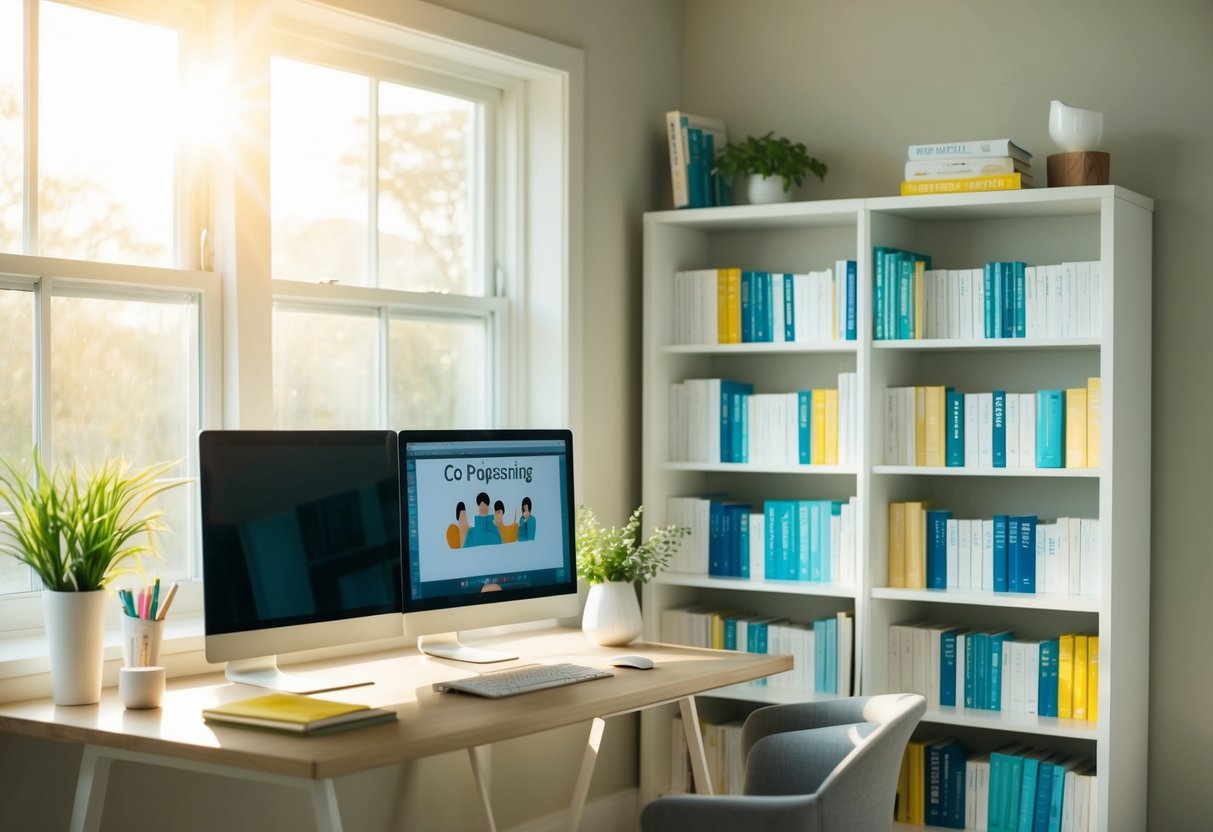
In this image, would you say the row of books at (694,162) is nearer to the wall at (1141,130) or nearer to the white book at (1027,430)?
the wall at (1141,130)

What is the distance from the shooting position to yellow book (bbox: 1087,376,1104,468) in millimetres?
3400

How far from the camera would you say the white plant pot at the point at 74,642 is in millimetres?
2434

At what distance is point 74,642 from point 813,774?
56.8 inches

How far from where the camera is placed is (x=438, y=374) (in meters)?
3.67

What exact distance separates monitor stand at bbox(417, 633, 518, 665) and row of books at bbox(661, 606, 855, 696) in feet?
3.21

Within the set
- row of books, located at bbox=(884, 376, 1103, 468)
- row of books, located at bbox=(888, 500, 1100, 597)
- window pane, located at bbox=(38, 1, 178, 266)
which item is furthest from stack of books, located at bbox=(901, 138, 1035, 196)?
window pane, located at bbox=(38, 1, 178, 266)

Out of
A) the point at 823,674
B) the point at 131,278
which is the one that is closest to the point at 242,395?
the point at 131,278

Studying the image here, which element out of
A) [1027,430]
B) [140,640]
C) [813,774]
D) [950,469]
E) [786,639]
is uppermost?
[1027,430]

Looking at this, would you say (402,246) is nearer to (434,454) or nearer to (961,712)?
(434,454)

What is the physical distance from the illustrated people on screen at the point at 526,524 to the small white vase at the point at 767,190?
4.34 ft

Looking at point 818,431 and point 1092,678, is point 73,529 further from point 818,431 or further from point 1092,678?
point 1092,678

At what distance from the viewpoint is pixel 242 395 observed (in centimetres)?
296

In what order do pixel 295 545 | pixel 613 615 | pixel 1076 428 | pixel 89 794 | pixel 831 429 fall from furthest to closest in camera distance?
pixel 831 429 < pixel 1076 428 < pixel 613 615 < pixel 295 545 < pixel 89 794

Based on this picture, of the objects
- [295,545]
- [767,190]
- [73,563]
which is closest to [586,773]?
Result: [295,545]
